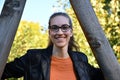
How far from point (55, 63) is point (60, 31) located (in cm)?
30

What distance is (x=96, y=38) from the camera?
325cm

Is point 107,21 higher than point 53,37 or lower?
lower

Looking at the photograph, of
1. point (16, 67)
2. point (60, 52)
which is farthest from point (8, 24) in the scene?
point (60, 52)

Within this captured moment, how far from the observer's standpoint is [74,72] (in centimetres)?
332

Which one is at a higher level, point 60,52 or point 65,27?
point 65,27

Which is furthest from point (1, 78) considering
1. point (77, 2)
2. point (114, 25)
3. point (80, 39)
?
point (80, 39)

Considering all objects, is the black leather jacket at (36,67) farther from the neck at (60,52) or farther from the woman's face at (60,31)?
the woman's face at (60,31)

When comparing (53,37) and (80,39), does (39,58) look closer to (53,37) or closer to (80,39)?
(53,37)

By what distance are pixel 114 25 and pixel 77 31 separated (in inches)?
57.6

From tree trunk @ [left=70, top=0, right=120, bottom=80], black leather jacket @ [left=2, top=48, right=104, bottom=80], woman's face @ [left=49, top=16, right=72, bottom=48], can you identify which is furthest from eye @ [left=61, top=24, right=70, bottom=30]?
black leather jacket @ [left=2, top=48, right=104, bottom=80]

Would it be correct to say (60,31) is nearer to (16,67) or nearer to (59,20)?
(59,20)

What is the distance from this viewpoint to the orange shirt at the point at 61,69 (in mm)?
3229

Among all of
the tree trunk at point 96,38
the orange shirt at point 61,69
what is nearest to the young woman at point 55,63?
the orange shirt at point 61,69

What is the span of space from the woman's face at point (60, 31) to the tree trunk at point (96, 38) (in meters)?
0.12
